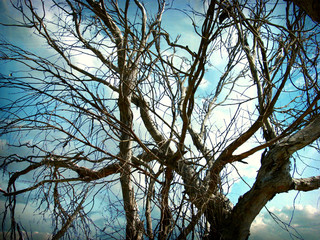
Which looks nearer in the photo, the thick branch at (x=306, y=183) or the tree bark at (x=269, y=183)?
the tree bark at (x=269, y=183)

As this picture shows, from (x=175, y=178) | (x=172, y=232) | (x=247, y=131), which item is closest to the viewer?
(x=172, y=232)

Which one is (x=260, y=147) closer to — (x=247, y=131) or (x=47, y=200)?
(x=247, y=131)

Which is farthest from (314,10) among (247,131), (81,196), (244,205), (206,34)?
(81,196)

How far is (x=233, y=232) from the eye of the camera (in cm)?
193

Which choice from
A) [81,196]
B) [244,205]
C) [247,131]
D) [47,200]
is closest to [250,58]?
[247,131]

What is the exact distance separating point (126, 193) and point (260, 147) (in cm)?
162

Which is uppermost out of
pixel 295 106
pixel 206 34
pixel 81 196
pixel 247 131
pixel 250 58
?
pixel 250 58

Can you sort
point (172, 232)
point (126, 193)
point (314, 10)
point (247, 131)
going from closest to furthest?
point (314, 10)
point (172, 232)
point (247, 131)
point (126, 193)

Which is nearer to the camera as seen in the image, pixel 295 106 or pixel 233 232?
pixel 233 232

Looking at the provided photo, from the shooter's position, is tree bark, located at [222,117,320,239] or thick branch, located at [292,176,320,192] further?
thick branch, located at [292,176,320,192]

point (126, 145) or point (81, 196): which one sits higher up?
point (126, 145)

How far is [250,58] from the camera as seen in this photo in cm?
265

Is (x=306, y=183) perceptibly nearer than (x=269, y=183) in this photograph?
No

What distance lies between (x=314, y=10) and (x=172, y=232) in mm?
1739
